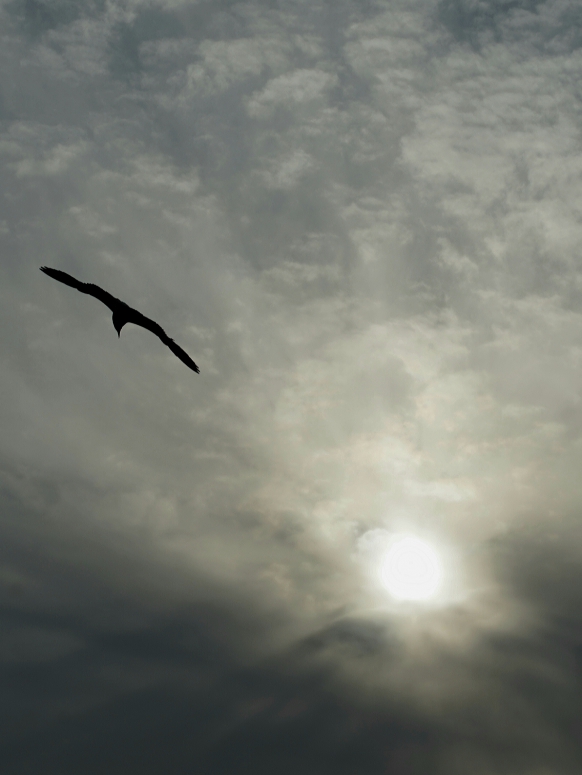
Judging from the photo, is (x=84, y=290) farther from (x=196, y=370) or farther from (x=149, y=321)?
(x=196, y=370)

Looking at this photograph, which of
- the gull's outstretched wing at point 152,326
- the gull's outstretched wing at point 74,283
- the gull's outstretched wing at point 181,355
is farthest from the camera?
the gull's outstretched wing at point 181,355

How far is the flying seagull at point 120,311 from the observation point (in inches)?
1366

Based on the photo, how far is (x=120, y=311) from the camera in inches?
1439

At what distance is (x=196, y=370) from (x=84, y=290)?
7325mm

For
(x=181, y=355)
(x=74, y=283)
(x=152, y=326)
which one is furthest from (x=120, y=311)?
(x=181, y=355)

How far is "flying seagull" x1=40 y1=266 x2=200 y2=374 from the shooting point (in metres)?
34.7

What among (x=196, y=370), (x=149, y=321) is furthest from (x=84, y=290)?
(x=196, y=370)

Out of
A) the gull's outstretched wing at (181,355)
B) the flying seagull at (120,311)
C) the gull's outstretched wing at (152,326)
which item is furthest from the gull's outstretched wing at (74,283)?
the gull's outstretched wing at (181,355)

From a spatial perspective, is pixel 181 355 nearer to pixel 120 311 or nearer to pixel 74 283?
pixel 120 311

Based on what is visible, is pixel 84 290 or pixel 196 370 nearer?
pixel 84 290

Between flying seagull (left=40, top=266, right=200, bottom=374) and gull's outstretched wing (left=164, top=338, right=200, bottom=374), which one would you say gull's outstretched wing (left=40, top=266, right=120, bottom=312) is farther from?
gull's outstretched wing (left=164, top=338, right=200, bottom=374)

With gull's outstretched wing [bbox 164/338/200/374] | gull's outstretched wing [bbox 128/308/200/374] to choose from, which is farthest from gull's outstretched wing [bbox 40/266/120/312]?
gull's outstretched wing [bbox 164/338/200/374]

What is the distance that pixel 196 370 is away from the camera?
38.2 m

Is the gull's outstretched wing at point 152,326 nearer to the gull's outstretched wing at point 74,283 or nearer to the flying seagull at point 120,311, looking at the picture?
the flying seagull at point 120,311
